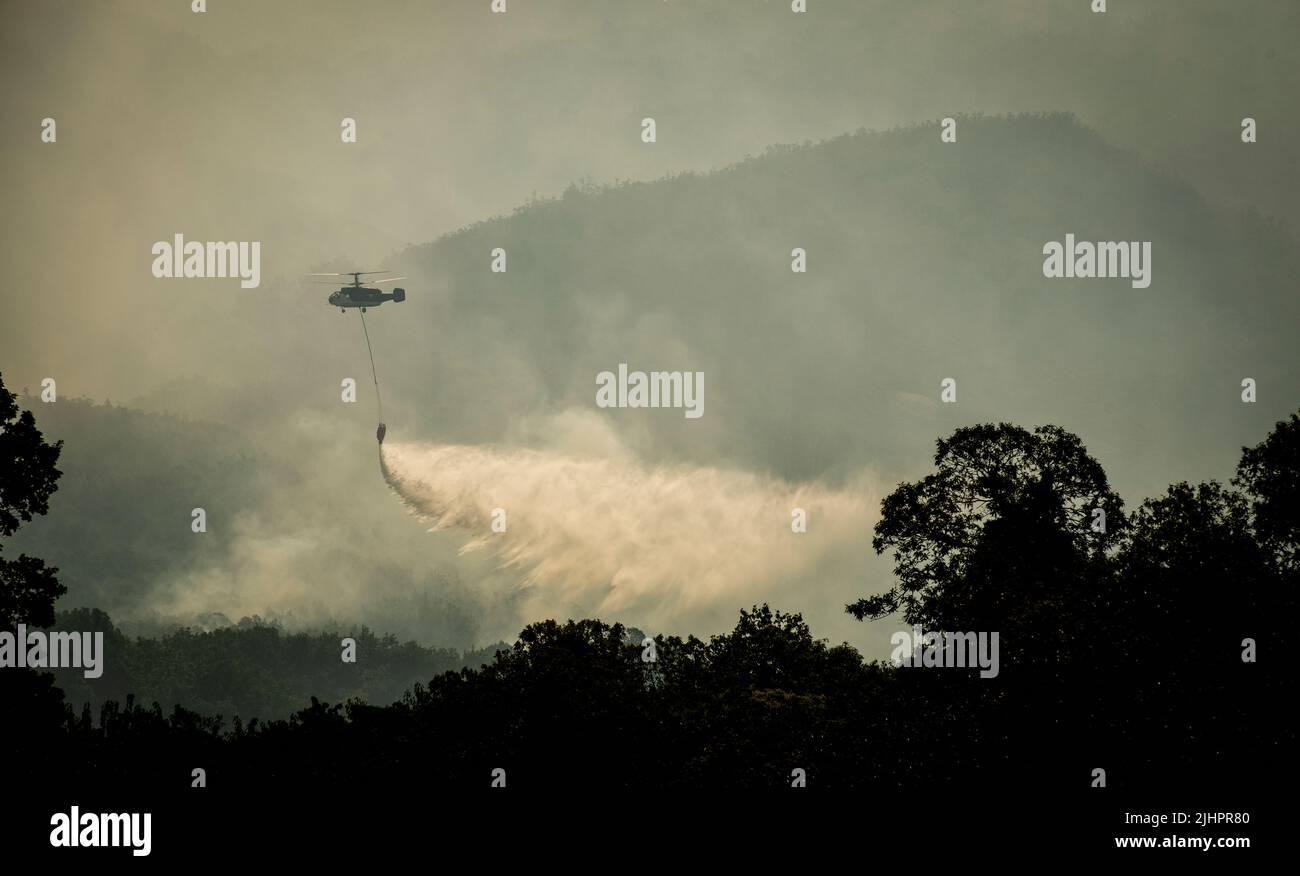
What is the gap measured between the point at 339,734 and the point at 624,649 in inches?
669

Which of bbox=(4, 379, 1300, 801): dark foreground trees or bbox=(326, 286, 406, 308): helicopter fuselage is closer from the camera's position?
bbox=(4, 379, 1300, 801): dark foreground trees

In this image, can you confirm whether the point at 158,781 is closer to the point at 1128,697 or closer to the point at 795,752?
the point at 795,752

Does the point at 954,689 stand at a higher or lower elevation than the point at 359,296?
lower

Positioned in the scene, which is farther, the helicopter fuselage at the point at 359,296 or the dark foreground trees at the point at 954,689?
the helicopter fuselage at the point at 359,296

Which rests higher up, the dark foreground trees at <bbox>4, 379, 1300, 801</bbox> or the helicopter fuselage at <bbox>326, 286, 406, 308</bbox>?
the helicopter fuselage at <bbox>326, 286, 406, 308</bbox>

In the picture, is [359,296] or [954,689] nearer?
[954,689]

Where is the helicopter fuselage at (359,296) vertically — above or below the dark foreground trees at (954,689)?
above
